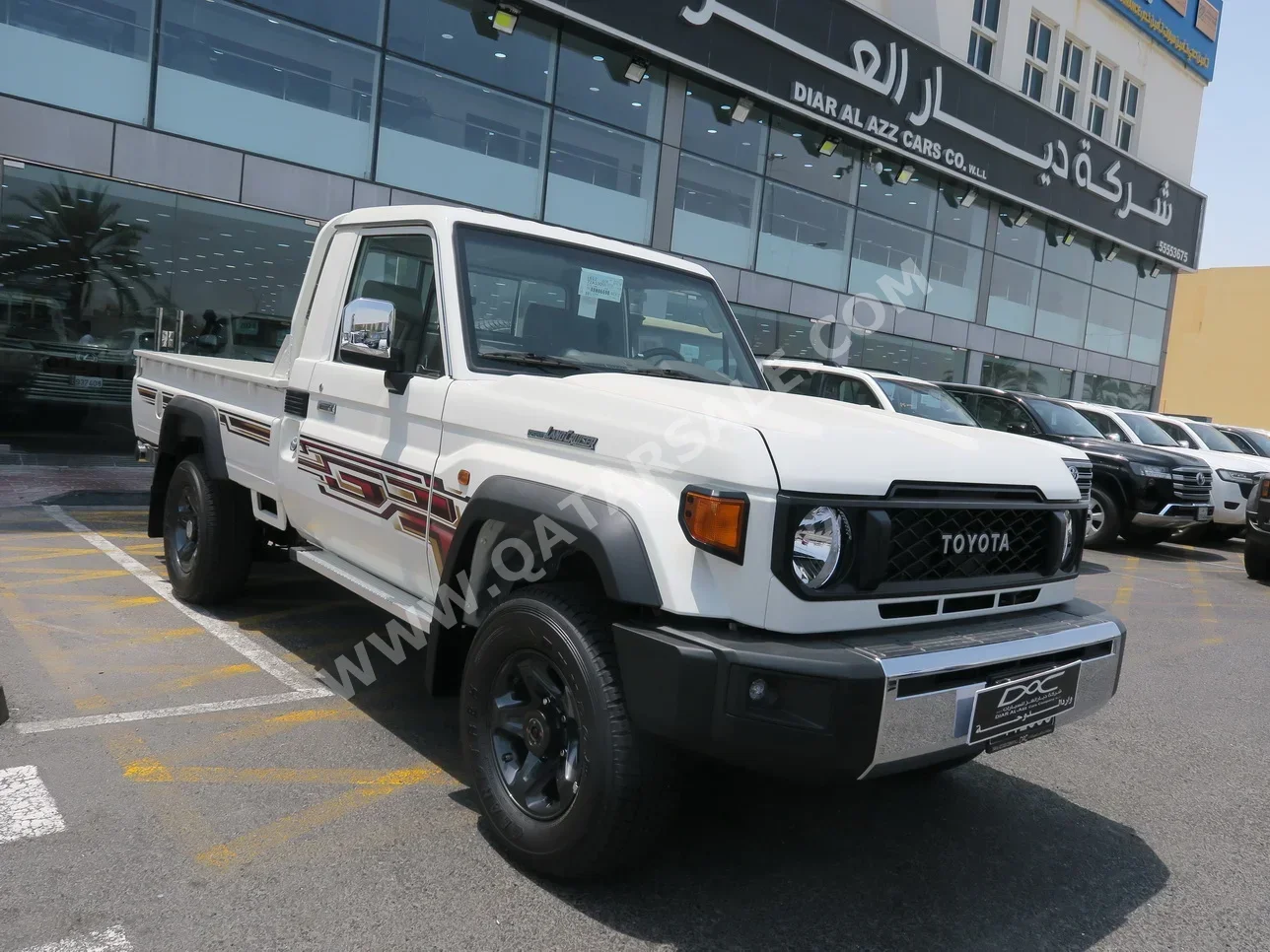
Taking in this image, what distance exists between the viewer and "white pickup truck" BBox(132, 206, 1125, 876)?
8.20ft

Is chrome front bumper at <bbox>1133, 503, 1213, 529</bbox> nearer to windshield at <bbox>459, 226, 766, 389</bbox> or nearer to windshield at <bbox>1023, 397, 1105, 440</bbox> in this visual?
windshield at <bbox>1023, 397, 1105, 440</bbox>

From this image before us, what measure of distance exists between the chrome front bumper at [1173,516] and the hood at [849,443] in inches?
338

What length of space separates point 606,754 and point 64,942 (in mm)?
1424

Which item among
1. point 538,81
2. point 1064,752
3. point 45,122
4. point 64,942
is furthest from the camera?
point 538,81

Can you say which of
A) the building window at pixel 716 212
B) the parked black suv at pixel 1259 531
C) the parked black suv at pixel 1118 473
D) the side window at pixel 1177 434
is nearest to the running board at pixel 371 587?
the parked black suv at pixel 1118 473

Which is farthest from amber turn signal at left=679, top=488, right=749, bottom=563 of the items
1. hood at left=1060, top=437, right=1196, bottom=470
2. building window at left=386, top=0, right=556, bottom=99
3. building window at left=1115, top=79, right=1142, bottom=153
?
building window at left=1115, top=79, right=1142, bottom=153

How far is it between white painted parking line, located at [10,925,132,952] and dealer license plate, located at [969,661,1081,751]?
2.26 m

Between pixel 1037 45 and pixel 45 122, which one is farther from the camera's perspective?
pixel 1037 45

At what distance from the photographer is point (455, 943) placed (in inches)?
100.0

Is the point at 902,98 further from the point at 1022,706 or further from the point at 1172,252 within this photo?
the point at 1022,706

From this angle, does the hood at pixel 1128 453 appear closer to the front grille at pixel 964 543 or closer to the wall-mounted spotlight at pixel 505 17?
the wall-mounted spotlight at pixel 505 17

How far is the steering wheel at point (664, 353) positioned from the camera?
3.95 metres

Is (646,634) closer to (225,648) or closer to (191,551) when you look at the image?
(225,648)

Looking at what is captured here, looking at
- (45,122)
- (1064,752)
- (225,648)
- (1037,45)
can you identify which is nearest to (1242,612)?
(1064,752)
